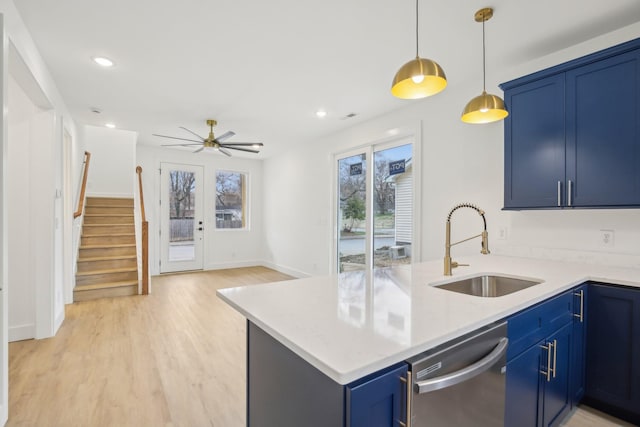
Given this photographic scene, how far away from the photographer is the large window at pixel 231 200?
708cm

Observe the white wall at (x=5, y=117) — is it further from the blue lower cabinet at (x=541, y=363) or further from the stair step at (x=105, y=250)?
the blue lower cabinet at (x=541, y=363)

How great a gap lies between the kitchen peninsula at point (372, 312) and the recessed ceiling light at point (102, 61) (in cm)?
259

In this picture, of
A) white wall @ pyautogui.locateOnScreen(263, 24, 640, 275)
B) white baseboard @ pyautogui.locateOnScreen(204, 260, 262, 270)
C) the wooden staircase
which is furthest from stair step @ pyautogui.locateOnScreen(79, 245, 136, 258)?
white wall @ pyautogui.locateOnScreen(263, 24, 640, 275)

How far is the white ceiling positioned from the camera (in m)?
2.06

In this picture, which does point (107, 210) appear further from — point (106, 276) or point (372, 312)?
point (372, 312)

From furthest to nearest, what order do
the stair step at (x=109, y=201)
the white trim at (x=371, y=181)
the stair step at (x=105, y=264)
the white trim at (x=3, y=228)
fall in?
the stair step at (x=109, y=201)
the stair step at (x=105, y=264)
the white trim at (x=371, y=181)
the white trim at (x=3, y=228)

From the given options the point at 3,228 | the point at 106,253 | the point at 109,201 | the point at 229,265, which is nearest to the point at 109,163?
the point at 109,201

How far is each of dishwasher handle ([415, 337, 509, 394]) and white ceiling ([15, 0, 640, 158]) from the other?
2.06 meters

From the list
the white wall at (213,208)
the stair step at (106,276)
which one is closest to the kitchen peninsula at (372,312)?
the stair step at (106,276)

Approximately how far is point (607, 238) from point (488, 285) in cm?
107

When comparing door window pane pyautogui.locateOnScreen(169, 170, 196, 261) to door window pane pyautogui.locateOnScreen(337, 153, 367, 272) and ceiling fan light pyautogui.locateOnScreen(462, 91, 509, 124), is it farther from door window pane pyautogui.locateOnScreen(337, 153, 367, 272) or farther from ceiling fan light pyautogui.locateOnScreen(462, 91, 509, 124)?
ceiling fan light pyautogui.locateOnScreen(462, 91, 509, 124)

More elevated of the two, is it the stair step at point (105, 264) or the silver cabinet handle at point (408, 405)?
the silver cabinet handle at point (408, 405)

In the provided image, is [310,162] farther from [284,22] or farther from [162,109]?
[284,22]

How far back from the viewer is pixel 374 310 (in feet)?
4.09
